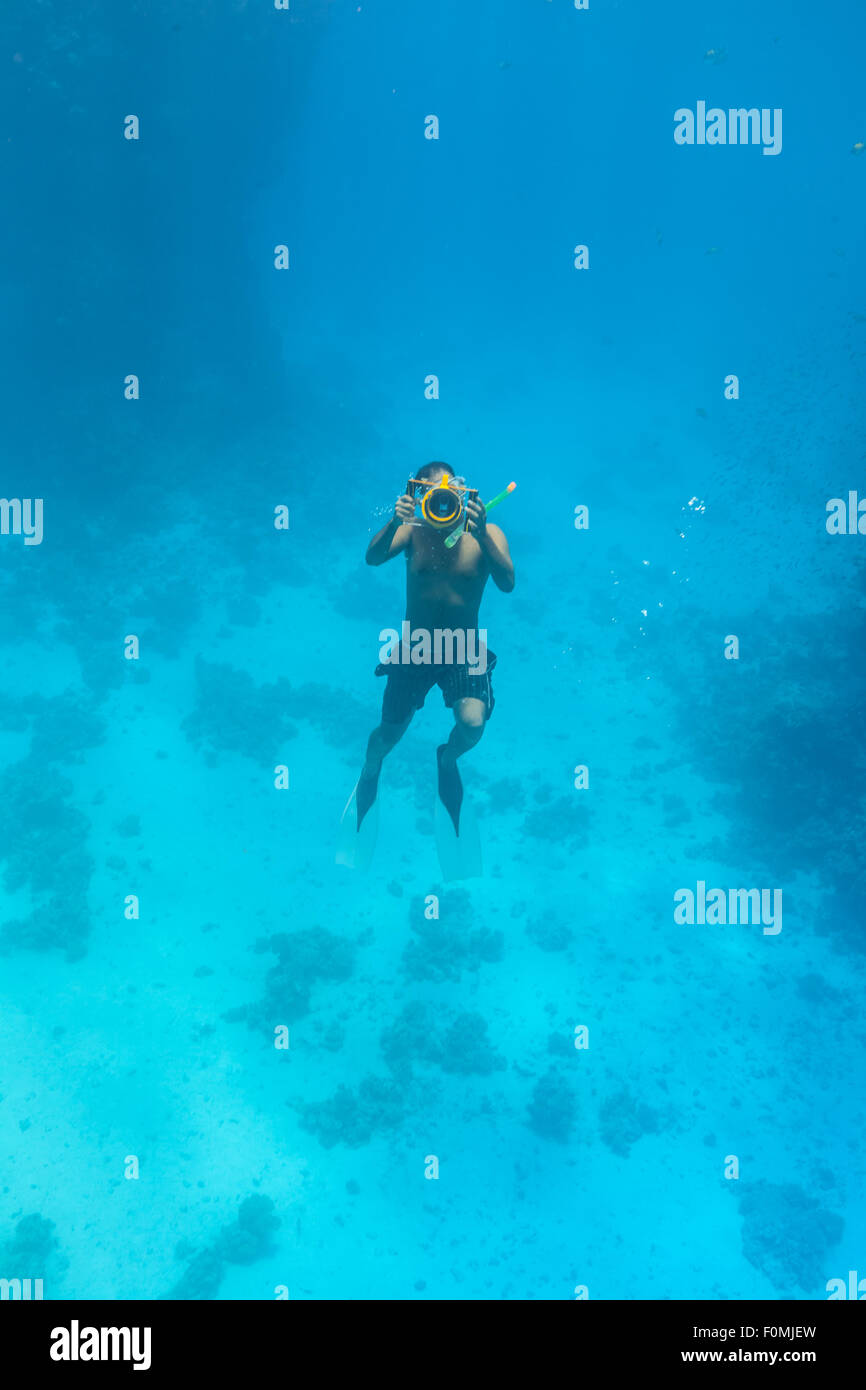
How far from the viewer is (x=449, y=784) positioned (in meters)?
10.2

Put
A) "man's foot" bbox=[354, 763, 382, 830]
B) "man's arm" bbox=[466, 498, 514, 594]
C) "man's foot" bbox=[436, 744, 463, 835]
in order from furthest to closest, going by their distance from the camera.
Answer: "man's foot" bbox=[354, 763, 382, 830] → "man's foot" bbox=[436, 744, 463, 835] → "man's arm" bbox=[466, 498, 514, 594]

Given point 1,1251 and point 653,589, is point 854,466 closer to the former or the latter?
point 653,589

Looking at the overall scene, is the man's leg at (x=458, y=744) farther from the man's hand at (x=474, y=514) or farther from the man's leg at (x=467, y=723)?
the man's hand at (x=474, y=514)

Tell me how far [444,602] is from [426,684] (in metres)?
1.34

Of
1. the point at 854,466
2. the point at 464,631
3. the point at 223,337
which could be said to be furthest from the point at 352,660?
the point at 854,466

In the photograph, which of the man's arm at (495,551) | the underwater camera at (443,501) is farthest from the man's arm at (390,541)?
the man's arm at (495,551)

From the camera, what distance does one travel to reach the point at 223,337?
1185 inches

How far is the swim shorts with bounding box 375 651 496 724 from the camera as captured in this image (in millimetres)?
Answer: 9586

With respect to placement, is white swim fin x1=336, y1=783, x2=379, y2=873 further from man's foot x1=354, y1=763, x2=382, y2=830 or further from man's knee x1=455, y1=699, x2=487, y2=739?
man's knee x1=455, y1=699, x2=487, y2=739

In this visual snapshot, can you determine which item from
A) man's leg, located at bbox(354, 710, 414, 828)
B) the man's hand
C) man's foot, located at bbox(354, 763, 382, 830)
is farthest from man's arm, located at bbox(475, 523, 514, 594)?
man's foot, located at bbox(354, 763, 382, 830)

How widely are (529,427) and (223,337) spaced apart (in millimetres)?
12669

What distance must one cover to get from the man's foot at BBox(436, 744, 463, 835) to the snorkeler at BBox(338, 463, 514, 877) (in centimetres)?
1

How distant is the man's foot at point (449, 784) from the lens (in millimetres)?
9977

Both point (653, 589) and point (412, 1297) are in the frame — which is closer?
point (412, 1297)
